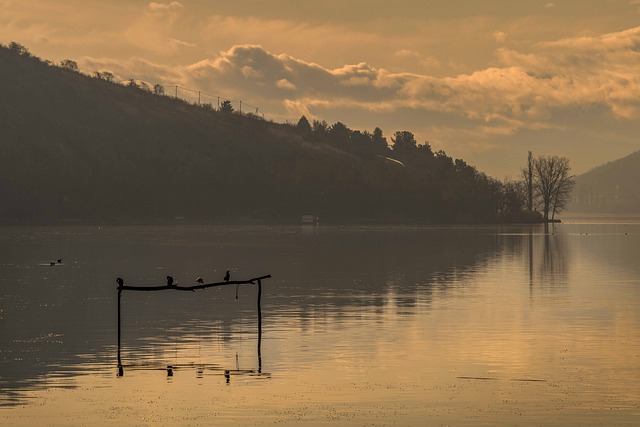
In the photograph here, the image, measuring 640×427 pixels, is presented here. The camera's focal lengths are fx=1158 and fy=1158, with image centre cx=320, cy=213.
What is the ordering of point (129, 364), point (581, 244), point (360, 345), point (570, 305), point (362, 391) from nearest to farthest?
point (362, 391) < point (129, 364) < point (360, 345) < point (570, 305) < point (581, 244)

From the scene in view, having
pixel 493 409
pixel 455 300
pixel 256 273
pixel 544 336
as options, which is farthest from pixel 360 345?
pixel 256 273

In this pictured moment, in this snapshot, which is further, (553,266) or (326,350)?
(553,266)

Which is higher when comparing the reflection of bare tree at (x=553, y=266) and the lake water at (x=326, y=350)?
the reflection of bare tree at (x=553, y=266)

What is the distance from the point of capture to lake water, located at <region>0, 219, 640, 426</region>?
36.0m

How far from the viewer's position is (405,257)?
5108 inches

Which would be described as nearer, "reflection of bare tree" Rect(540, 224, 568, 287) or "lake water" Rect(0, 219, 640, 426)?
"lake water" Rect(0, 219, 640, 426)

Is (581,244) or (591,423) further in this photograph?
(581,244)

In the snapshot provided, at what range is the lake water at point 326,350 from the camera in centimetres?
3597

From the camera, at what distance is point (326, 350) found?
49.1 metres

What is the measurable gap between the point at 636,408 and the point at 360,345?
676 inches

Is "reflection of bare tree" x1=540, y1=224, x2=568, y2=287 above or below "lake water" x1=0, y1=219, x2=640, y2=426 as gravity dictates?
above

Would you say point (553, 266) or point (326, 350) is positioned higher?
point (553, 266)

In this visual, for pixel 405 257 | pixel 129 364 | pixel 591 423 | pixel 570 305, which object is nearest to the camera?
pixel 591 423

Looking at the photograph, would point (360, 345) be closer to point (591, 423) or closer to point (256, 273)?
point (591, 423)
